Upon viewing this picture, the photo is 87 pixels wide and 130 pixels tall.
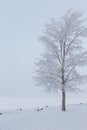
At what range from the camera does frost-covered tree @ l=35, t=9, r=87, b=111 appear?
27.4m

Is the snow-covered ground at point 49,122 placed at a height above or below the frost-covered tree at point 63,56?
below

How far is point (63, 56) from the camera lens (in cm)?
2811

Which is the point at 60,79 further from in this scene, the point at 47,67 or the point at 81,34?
the point at 81,34

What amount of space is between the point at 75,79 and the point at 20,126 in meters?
8.42

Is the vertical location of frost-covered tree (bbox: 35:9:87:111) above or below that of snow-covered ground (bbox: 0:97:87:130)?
above

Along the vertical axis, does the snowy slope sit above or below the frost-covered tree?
below

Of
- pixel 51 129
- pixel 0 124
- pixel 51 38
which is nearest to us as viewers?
pixel 51 129

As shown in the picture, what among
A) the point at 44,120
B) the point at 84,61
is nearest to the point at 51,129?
the point at 44,120

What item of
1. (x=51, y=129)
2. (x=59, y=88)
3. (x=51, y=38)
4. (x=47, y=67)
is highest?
(x=51, y=38)

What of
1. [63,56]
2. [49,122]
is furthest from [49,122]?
[63,56]

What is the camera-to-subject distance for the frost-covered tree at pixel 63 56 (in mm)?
27359

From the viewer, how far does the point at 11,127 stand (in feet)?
70.5

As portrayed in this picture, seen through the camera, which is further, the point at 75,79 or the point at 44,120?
the point at 75,79

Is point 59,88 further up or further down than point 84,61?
further down
